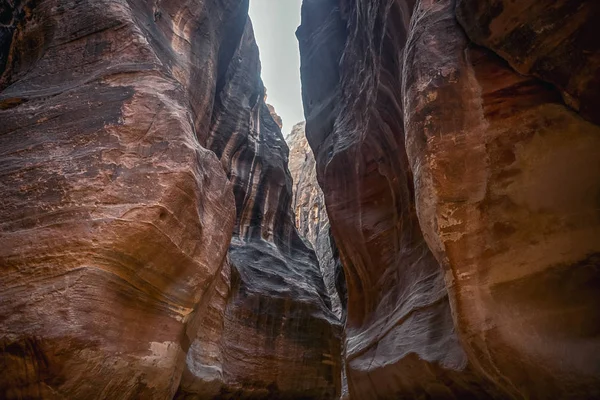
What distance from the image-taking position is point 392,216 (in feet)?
23.0

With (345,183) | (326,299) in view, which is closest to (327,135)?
(345,183)

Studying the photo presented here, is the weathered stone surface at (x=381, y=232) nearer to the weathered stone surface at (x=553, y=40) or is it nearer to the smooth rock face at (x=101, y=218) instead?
the weathered stone surface at (x=553, y=40)

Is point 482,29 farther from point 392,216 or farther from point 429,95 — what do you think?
point 392,216

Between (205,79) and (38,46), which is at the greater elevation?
(205,79)

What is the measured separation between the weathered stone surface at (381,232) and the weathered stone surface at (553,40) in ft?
8.11

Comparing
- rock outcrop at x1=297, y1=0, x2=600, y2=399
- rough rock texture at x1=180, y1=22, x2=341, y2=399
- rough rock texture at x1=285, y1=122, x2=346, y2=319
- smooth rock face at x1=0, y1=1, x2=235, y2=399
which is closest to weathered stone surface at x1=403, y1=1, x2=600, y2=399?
rock outcrop at x1=297, y1=0, x2=600, y2=399

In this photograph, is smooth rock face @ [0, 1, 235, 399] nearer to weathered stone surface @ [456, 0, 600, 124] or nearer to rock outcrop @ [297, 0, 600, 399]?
rock outcrop @ [297, 0, 600, 399]

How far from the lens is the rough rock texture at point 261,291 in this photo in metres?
8.53

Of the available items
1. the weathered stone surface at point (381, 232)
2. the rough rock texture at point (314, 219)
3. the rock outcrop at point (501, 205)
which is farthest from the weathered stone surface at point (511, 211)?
the rough rock texture at point (314, 219)

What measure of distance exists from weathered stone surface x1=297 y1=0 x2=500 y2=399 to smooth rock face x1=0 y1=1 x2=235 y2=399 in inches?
103

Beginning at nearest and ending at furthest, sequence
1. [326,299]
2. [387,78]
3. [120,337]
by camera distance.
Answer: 1. [120,337]
2. [387,78]
3. [326,299]

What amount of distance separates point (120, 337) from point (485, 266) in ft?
10.4

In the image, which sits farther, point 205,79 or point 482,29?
point 205,79

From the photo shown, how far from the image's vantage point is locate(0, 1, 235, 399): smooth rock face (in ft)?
10.6
